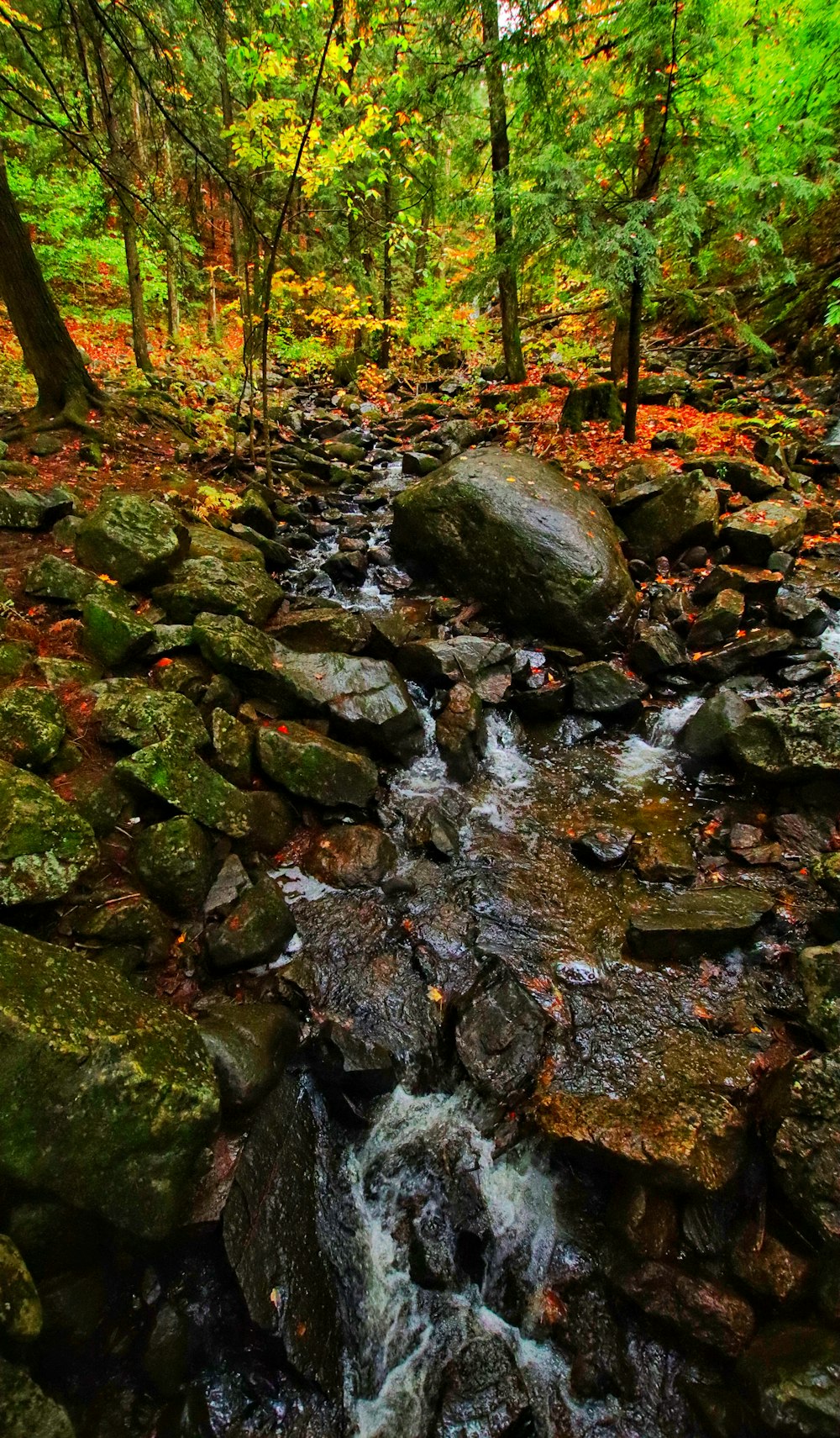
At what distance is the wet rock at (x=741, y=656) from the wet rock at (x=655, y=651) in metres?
0.27

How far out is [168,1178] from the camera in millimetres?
2887

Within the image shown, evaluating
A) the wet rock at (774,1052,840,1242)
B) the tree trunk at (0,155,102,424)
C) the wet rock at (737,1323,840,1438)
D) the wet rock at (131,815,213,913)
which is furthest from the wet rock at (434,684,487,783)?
the tree trunk at (0,155,102,424)

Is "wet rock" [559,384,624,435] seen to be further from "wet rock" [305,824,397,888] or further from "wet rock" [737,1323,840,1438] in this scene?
"wet rock" [737,1323,840,1438]

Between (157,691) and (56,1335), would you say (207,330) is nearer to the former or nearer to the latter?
(157,691)

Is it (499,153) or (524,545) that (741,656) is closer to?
(524,545)

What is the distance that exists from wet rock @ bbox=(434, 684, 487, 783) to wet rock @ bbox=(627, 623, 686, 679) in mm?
2066

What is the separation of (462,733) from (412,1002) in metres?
2.88

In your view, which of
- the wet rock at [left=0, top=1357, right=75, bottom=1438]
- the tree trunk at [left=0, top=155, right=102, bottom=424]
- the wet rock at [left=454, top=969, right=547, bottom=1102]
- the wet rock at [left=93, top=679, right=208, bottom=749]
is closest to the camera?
the wet rock at [left=0, top=1357, right=75, bottom=1438]

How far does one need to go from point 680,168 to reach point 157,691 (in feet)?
33.2

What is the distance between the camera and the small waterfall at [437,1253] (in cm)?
306

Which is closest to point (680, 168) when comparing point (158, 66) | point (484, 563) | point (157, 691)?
point (484, 563)

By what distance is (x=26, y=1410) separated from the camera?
2166mm

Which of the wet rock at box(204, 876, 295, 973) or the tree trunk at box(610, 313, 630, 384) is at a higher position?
the tree trunk at box(610, 313, 630, 384)

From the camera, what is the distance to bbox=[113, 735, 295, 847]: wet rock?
14.5 ft
